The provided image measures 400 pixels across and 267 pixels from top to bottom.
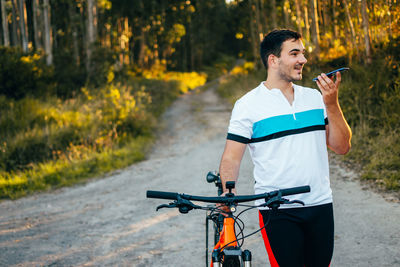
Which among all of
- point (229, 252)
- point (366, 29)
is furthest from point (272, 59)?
point (366, 29)

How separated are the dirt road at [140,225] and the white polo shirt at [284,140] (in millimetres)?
2319

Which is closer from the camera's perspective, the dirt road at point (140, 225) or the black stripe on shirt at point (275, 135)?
the black stripe on shirt at point (275, 135)

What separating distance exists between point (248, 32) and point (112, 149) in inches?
1063

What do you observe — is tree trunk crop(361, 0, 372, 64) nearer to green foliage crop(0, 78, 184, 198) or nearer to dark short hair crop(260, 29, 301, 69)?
green foliage crop(0, 78, 184, 198)

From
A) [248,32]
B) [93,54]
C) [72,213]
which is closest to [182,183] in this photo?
[72,213]

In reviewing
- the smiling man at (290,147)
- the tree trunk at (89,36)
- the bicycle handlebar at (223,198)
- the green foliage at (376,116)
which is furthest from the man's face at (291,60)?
the tree trunk at (89,36)

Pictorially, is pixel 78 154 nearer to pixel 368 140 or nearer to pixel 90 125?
pixel 90 125

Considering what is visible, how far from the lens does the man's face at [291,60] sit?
2.53 metres

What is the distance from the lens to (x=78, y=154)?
36.0 feet

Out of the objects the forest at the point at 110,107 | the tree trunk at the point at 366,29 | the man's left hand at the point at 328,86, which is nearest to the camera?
the man's left hand at the point at 328,86

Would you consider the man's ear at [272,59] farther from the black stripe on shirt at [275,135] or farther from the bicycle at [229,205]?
the bicycle at [229,205]

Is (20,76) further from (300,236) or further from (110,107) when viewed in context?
(300,236)

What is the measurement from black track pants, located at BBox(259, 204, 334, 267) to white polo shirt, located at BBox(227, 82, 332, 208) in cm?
7

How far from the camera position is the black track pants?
94.2 inches
